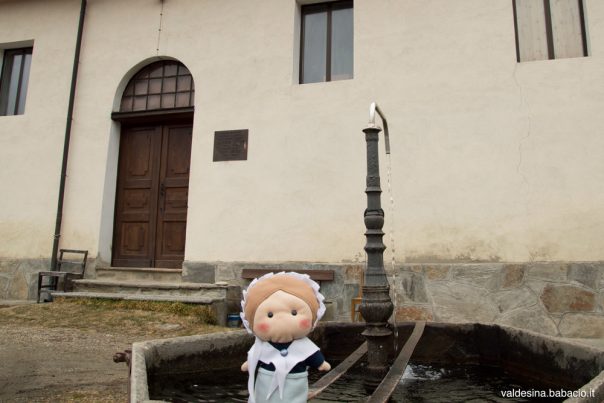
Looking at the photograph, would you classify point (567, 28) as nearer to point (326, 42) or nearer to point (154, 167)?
point (326, 42)

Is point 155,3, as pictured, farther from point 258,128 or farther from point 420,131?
point 420,131

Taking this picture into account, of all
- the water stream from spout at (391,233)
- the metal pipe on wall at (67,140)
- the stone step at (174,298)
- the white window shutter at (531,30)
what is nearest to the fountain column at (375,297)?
the water stream from spout at (391,233)

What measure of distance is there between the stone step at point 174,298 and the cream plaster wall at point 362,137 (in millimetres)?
833

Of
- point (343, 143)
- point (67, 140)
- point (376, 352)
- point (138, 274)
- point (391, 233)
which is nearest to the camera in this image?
point (376, 352)

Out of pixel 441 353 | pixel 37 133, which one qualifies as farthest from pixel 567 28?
pixel 37 133

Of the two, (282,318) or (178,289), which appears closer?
(282,318)

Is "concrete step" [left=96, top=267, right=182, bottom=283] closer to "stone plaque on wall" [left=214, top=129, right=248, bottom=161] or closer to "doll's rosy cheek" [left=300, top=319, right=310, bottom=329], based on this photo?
"stone plaque on wall" [left=214, top=129, right=248, bottom=161]

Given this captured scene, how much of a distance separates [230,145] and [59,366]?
368cm

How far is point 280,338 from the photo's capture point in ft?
6.04

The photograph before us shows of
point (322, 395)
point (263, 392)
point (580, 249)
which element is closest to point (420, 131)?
point (580, 249)

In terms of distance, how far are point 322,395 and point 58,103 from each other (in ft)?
21.3

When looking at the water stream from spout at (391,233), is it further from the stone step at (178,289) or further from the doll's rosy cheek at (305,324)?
the doll's rosy cheek at (305,324)

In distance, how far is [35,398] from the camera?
259cm

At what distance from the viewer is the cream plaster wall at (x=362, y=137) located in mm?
5191
